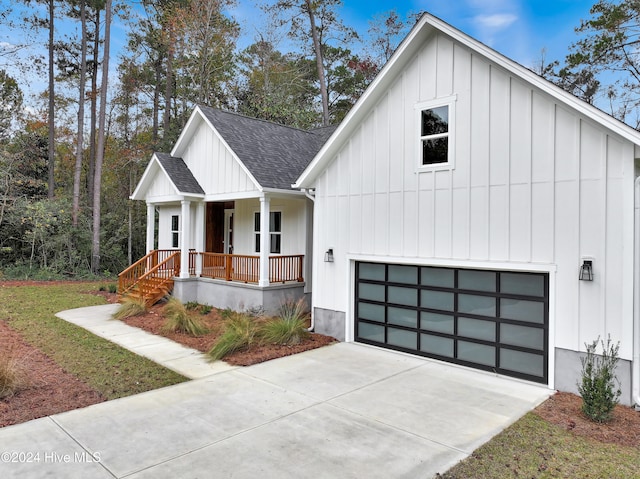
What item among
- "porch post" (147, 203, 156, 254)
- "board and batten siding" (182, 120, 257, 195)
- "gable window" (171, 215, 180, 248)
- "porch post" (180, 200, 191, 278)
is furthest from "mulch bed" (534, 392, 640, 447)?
"porch post" (147, 203, 156, 254)

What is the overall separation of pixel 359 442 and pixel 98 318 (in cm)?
973

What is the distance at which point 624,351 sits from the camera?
6379mm

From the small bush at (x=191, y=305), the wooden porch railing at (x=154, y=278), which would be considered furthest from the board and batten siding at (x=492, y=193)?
the wooden porch railing at (x=154, y=278)

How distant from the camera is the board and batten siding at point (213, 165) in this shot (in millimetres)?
12875

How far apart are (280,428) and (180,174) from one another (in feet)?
35.2

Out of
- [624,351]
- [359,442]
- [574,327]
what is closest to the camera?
[359,442]

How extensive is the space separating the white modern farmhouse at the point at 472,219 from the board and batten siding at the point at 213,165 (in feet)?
1.44

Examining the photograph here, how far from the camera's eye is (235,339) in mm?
8961

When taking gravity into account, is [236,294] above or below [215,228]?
below

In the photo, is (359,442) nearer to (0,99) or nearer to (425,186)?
(425,186)

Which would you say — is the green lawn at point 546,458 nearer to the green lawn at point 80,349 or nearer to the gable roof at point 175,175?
the green lawn at point 80,349

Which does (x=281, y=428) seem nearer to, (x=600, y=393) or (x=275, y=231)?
(x=600, y=393)

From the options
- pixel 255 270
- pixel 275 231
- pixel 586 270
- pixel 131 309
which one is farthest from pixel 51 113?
pixel 586 270

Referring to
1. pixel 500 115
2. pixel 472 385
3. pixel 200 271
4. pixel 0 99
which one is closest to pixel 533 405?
pixel 472 385
